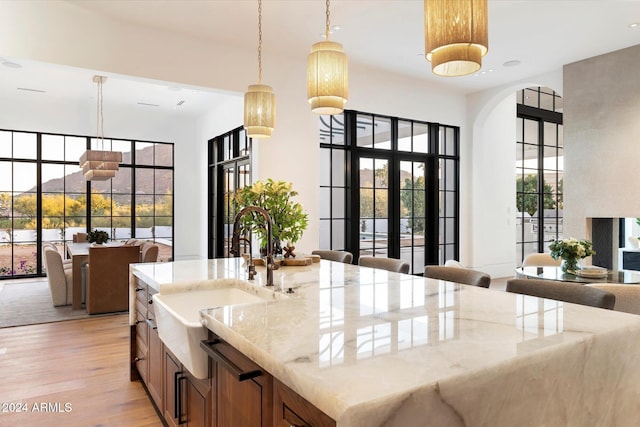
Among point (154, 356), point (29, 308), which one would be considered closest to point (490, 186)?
point (154, 356)

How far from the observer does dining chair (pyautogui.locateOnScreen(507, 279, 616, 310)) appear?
6.12 feet

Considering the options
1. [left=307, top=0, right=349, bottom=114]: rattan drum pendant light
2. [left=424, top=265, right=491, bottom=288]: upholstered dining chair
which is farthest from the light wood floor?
[left=307, top=0, right=349, bottom=114]: rattan drum pendant light

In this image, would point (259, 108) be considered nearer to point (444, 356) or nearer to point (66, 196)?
point (444, 356)

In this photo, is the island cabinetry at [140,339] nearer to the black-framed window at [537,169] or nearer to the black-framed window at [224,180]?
the black-framed window at [224,180]

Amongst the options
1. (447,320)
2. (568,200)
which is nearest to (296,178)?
(568,200)

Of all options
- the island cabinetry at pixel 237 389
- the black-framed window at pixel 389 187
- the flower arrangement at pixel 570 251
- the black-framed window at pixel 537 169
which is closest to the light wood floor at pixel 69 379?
the island cabinetry at pixel 237 389

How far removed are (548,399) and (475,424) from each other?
1.00ft

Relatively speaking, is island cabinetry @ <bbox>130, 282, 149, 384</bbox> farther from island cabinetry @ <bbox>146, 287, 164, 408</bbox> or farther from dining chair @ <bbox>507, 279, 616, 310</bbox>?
dining chair @ <bbox>507, 279, 616, 310</bbox>

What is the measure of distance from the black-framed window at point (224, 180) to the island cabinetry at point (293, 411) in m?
5.07

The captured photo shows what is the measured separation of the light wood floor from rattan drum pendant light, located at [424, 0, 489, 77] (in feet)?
8.37

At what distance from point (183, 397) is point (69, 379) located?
1737 mm

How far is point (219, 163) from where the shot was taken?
727cm

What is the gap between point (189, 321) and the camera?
182 centimetres

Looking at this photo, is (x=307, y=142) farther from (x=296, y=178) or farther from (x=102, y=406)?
(x=102, y=406)
